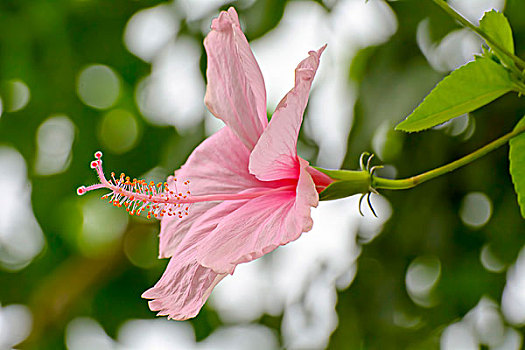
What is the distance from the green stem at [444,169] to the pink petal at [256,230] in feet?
0.15

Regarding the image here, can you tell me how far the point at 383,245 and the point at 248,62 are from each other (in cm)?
51

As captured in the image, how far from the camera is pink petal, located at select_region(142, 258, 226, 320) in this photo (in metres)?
0.32

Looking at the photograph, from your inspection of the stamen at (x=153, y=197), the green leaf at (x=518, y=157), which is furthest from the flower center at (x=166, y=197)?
the green leaf at (x=518, y=157)

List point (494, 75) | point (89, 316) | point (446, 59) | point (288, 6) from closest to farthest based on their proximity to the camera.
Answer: point (494, 75) → point (446, 59) → point (288, 6) → point (89, 316)

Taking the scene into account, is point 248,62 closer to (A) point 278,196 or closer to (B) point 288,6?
(A) point 278,196

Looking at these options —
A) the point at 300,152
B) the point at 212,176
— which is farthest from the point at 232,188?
the point at 300,152

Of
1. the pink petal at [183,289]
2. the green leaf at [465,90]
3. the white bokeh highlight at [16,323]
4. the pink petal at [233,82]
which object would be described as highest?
the pink petal at [233,82]

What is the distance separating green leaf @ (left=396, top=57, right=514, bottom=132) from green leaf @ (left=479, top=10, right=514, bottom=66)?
17 mm

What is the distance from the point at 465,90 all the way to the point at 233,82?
12 centimetres

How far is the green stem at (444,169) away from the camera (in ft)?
0.95

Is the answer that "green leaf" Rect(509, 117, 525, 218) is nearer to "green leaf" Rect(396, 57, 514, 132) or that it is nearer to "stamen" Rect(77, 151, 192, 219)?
"green leaf" Rect(396, 57, 514, 132)

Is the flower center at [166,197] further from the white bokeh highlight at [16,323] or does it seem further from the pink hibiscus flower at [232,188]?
the white bokeh highlight at [16,323]

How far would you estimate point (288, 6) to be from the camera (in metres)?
0.87

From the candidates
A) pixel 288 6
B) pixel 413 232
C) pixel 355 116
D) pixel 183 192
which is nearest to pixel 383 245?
pixel 413 232
